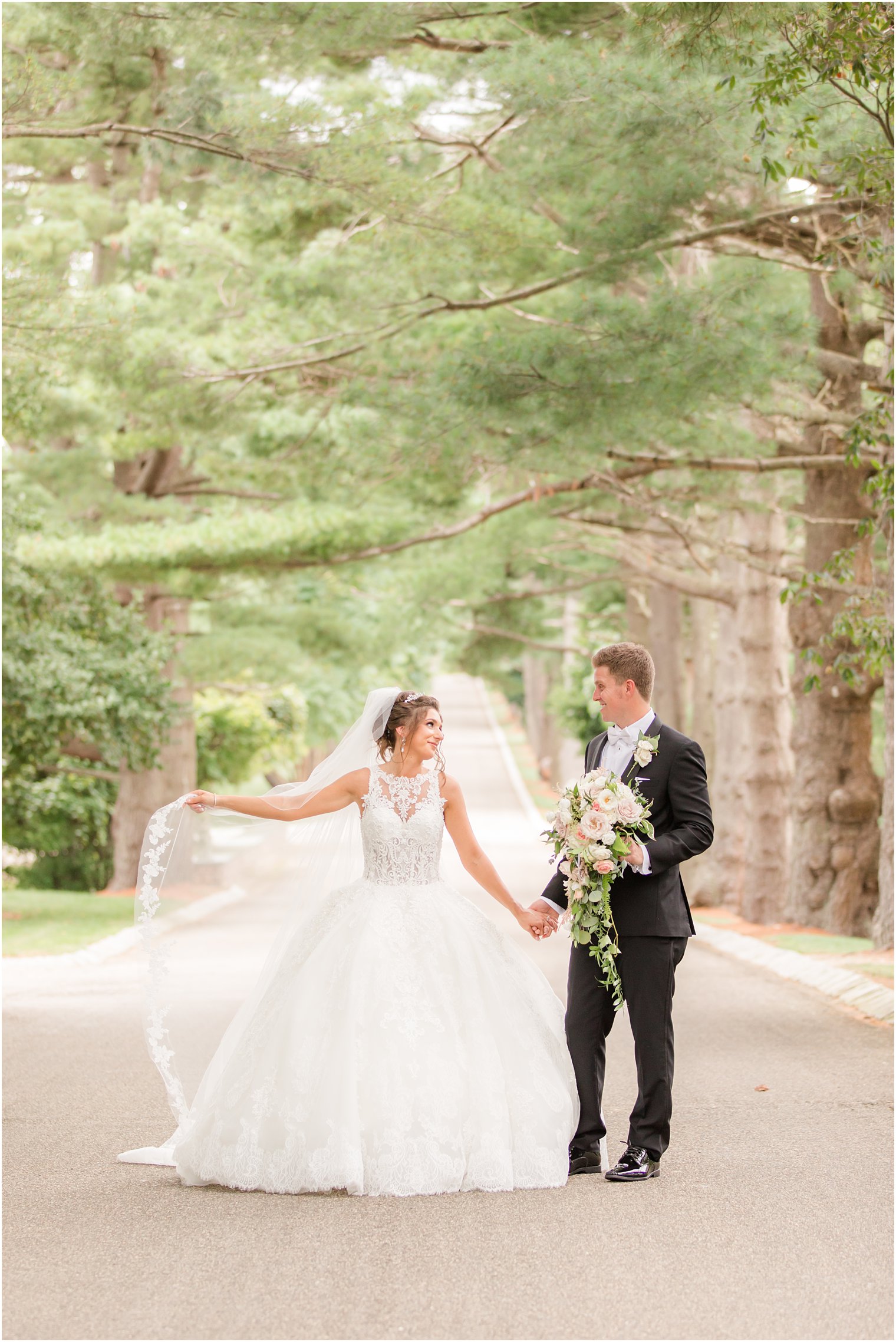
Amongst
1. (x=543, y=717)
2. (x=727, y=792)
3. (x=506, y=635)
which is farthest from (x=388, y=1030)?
(x=543, y=717)

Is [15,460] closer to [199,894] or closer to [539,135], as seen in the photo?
[199,894]

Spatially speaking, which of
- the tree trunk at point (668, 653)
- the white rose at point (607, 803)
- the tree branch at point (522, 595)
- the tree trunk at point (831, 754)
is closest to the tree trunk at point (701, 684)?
the tree trunk at point (668, 653)

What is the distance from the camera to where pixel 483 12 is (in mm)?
11117

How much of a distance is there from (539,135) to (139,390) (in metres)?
5.44

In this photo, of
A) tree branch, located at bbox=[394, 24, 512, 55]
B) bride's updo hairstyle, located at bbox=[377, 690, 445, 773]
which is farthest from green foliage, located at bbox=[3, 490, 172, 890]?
bride's updo hairstyle, located at bbox=[377, 690, 445, 773]

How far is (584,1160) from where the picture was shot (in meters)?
6.03

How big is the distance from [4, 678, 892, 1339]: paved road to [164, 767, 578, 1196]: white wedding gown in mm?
134

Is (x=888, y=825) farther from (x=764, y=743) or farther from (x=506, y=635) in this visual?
(x=506, y=635)

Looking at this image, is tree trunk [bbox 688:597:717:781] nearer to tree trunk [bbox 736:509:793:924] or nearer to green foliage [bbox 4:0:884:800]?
green foliage [bbox 4:0:884:800]

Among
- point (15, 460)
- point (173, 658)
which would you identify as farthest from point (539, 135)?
point (15, 460)

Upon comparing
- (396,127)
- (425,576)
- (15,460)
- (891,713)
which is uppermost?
(396,127)

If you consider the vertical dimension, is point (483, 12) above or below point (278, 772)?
above

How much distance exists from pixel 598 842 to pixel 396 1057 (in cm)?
119

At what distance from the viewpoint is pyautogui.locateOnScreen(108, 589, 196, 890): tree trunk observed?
2297 centimetres
